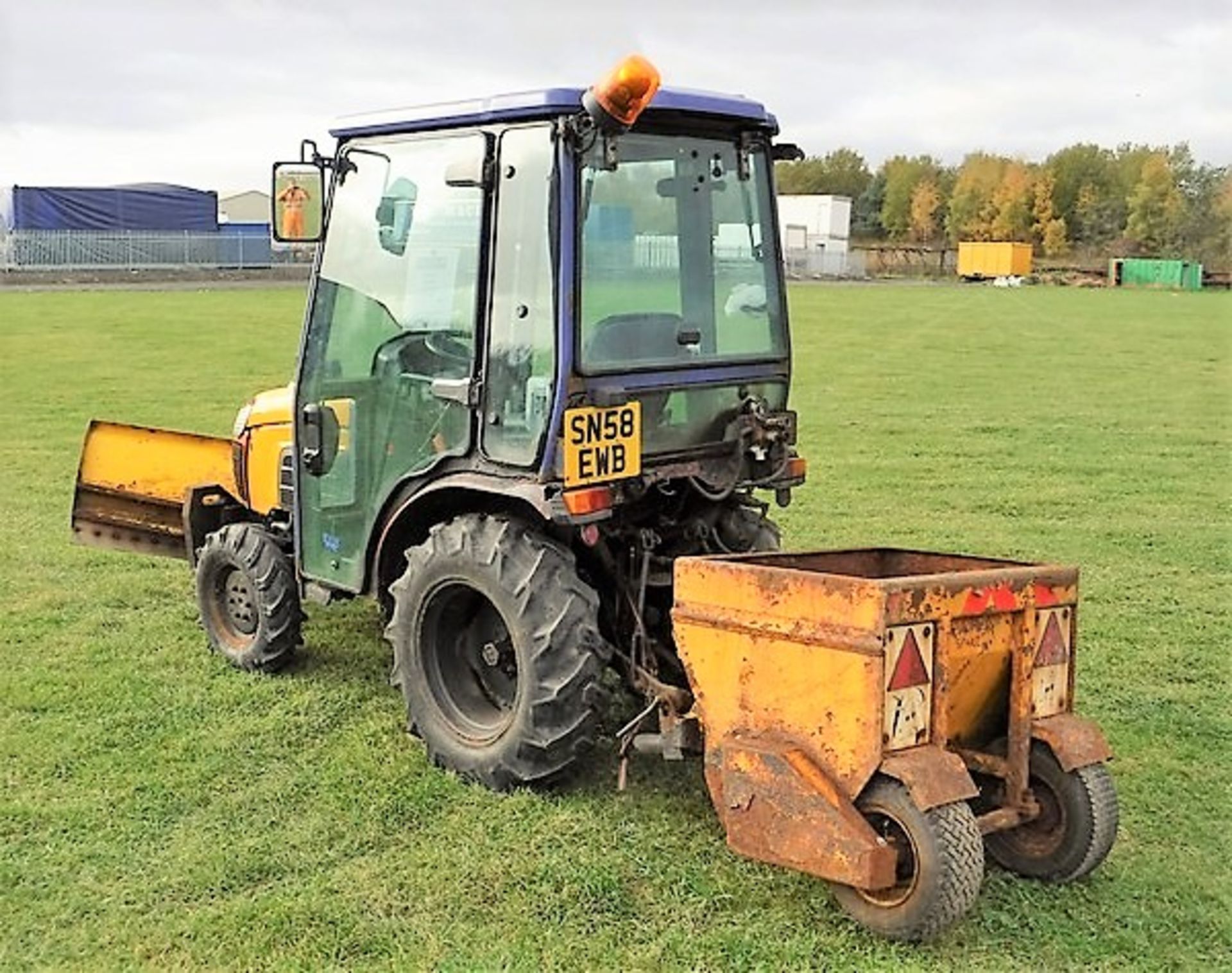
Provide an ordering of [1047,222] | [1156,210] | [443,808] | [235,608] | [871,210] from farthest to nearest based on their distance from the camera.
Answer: [871,210], [1047,222], [1156,210], [235,608], [443,808]

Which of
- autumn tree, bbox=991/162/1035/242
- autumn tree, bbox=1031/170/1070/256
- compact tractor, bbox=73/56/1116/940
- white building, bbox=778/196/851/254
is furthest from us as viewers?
autumn tree, bbox=991/162/1035/242

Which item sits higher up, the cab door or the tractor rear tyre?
the cab door

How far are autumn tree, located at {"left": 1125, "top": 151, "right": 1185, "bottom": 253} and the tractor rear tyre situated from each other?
2835 inches

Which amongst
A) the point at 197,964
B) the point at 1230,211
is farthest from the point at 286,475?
the point at 1230,211

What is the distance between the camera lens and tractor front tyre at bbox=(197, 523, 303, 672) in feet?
21.9

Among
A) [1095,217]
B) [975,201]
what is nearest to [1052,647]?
[1095,217]

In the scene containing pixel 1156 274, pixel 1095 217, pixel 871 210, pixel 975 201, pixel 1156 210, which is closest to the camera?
pixel 1156 274

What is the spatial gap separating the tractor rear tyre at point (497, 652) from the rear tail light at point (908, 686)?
122 cm

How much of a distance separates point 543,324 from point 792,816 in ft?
6.31

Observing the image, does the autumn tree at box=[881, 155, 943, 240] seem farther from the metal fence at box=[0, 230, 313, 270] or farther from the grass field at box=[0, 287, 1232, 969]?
the grass field at box=[0, 287, 1232, 969]

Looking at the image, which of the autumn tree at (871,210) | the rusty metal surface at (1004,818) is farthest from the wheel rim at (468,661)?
the autumn tree at (871,210)

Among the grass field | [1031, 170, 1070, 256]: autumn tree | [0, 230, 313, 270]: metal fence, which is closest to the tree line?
[1031, 170, 1070, 256]: autumn tree

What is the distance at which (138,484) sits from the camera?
7793 mm

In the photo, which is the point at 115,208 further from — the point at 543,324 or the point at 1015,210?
the point at 1015,210
